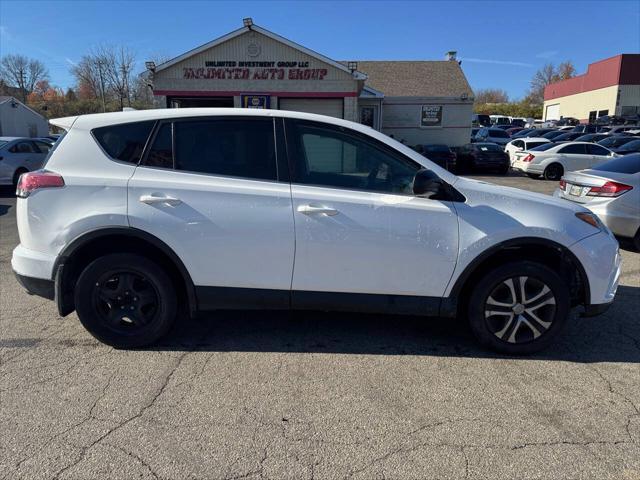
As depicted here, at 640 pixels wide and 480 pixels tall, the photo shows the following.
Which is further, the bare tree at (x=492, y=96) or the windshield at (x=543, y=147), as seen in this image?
the bare tree at (x=492, y=96)

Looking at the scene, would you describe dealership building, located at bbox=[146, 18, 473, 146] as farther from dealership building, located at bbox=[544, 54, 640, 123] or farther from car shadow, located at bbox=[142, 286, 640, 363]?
dealership building, located at bbox=[544, 54, 640, 123]

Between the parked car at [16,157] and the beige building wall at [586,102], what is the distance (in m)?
53.4

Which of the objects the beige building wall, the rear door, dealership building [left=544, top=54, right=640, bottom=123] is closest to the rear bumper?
the rear door

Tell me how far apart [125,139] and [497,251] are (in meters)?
2.98

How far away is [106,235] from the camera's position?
3420 millimetres

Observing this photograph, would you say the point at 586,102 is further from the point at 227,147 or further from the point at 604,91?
the point at 227,147

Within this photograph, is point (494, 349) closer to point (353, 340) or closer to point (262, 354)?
point (353, 340)

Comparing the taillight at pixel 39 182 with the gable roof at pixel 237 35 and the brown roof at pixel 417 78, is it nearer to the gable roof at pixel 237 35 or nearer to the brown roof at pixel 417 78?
the gable roof at pixel 237 35

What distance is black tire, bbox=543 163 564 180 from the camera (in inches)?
694

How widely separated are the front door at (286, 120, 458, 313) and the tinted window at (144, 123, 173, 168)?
0.93 m

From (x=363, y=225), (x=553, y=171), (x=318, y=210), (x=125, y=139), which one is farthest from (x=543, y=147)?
(x=125, y=139)

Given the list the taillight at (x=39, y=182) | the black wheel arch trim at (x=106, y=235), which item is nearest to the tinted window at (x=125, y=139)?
the taillight at (x=39, y=182)

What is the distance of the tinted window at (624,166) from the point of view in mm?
6906

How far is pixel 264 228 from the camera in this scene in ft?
11.1
